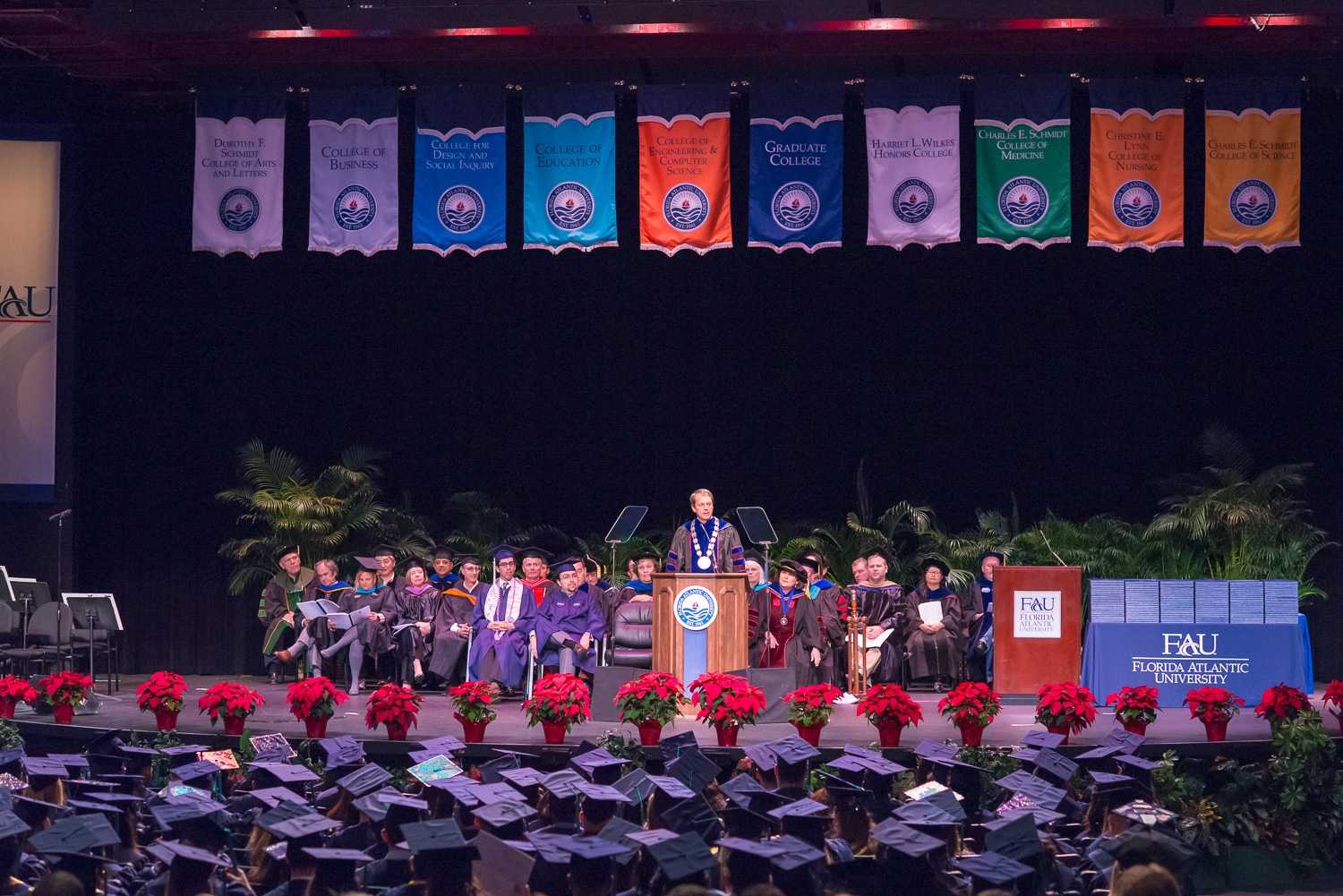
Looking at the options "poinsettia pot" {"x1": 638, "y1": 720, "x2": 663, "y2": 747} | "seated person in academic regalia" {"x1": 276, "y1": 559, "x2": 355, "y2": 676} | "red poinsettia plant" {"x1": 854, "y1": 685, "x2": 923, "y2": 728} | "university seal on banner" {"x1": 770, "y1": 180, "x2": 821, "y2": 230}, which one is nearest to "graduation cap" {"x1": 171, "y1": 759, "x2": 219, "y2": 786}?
"poinsettia pot" {"x1": 638, "y1": 720, "x2": 663, "y2": 747}

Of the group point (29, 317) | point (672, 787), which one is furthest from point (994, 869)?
point (29, 317)

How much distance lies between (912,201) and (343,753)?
291 inches

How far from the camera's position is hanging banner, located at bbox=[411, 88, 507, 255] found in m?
14.2

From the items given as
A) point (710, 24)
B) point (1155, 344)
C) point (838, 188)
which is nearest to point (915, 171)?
point (838, 188)

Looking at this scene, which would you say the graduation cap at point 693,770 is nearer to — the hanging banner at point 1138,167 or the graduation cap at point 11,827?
the graduation cap at point 11,827

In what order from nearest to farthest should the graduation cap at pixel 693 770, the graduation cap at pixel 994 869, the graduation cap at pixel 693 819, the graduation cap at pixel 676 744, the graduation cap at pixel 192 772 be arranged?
the graduation cap at pixel 994 869 < the graduation cap at pixel 693 819 < the graduation cap at pixel 192 772 < the graduation cap at pixel 693 770 < the graduation cap at pixel 676 744

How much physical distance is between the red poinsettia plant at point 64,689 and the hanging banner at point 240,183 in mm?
4602

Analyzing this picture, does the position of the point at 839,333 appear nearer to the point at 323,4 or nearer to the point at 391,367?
the point at 391,367

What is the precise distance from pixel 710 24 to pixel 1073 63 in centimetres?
401

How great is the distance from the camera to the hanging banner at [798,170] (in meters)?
14.0

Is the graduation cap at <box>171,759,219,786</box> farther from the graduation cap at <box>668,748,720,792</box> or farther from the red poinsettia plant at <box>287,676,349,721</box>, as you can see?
the graduation cap at <box>668,748,720,792</box>

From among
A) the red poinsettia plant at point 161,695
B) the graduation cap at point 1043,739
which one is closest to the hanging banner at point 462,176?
the red poinsettia plant at point 161,695

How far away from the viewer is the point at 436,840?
655 cm

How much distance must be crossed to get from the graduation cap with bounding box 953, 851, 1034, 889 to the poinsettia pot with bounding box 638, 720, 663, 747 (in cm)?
382
